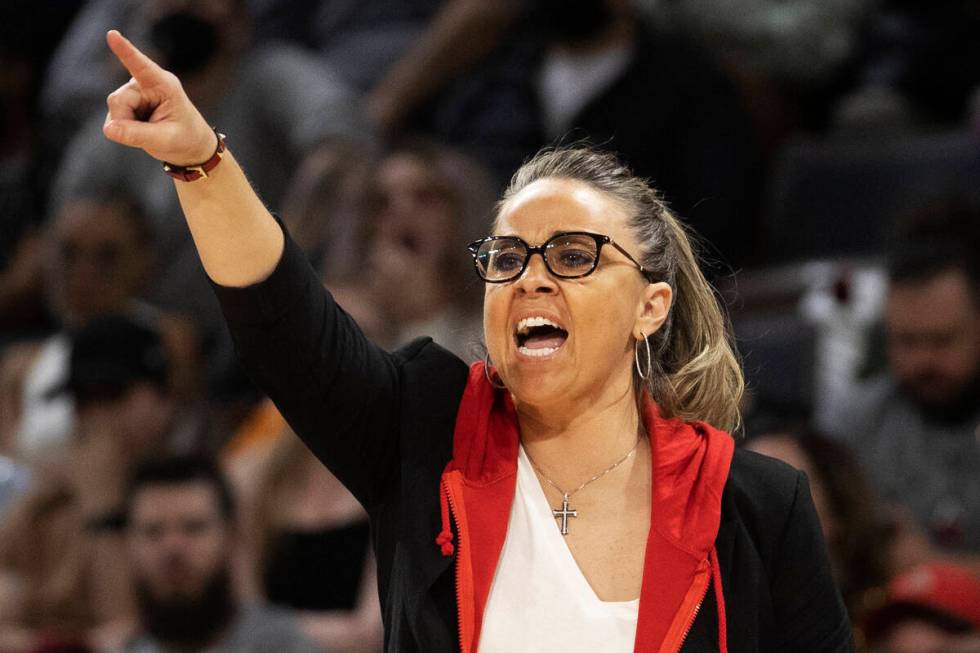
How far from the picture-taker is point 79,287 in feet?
17.4

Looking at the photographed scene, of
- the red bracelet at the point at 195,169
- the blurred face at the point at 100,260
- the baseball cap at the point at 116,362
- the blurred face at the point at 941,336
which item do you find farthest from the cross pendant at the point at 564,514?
the blurred face at the point at 100,260

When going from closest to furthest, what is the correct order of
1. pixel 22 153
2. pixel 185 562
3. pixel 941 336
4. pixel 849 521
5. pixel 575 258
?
pixel 575 258
pixel 849 521
pixel 941 336
pixel 185 562
pixel 22 153

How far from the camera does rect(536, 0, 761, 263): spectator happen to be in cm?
463

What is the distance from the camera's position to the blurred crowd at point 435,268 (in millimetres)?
3943

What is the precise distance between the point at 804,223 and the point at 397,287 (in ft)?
4.15

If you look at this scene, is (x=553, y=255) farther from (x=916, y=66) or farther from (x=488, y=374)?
(x=916, y=66)

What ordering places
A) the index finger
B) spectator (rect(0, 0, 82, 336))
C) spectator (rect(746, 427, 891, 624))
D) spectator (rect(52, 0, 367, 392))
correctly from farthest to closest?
spectator (rect(0, 0, 82, 336)) → spectator (rect(52, 0, 367, 392)) → spectator (rect(746, 427, 891, 624)) → the index finger

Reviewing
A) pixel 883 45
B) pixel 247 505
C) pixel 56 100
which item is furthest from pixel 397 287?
pixel 56 100

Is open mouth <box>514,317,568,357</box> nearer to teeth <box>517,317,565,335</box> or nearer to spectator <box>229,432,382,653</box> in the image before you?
teeth <box>517,317,565,335</box>

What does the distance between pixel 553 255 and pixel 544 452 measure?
250mm

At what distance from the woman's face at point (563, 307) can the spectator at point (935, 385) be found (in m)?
2.13

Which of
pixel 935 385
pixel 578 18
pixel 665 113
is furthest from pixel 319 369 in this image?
pixel 578 18

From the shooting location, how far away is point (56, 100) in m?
6.22

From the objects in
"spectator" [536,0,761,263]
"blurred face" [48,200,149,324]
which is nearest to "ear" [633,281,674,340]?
"spectator" [536,0,761,263]
